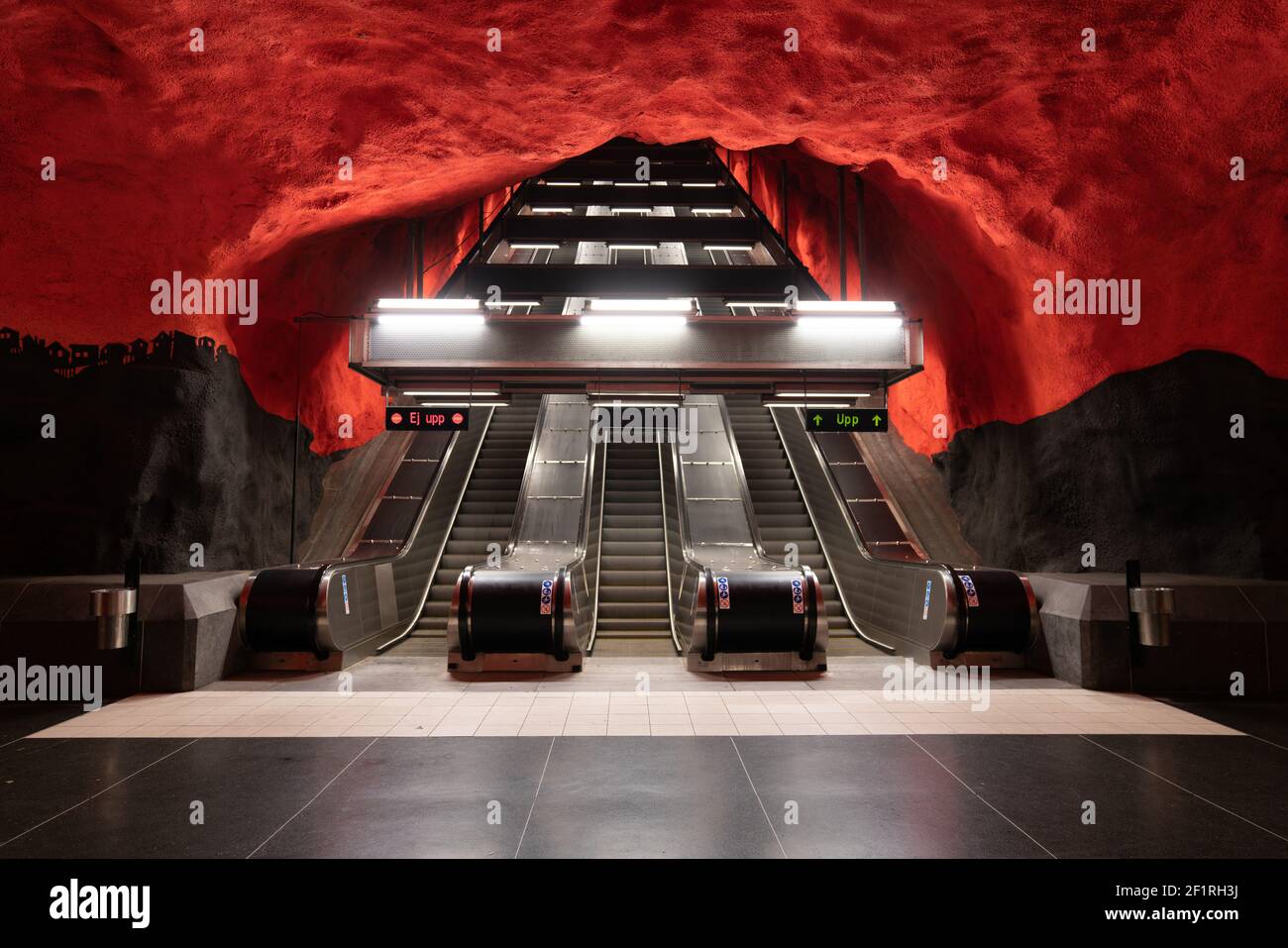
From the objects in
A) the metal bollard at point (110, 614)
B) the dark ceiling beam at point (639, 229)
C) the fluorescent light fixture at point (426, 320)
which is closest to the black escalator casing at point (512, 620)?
the metal bollard at point (110, 614)

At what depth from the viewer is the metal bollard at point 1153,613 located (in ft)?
17.3

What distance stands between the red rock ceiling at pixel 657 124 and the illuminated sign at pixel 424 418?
65.6 inches

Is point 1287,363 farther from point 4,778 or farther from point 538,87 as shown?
point 4,778

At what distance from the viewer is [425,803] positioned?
10.6ft

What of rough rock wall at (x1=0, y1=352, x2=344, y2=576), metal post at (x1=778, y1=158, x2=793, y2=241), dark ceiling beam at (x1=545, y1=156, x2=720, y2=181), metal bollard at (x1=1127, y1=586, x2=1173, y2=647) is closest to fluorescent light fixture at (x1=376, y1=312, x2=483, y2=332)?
rough rock wall at (x1=0, y1=352, x2=344, y2=576)

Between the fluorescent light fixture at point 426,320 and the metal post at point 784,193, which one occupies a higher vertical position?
the metal post at point 784,193

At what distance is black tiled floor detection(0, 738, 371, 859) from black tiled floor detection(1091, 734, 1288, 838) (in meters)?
4.19

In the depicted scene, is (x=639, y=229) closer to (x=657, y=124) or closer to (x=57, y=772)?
(x=657, y=124)

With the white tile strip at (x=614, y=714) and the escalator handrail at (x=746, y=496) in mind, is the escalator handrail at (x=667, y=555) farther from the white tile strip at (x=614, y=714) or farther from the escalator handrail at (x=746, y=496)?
the white tile strip at (x=614, y=714)

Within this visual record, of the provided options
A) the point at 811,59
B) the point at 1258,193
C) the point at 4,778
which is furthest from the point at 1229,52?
the point at 4,778

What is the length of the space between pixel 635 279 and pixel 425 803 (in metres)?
14.1

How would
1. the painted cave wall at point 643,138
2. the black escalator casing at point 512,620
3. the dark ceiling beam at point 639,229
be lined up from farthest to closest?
the dark ceiling beam at point 639,229 < the black escalator casing at point 512,620 < the painted cave wall at point 643,138

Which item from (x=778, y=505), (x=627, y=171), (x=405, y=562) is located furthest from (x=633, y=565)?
(x=627, y=171)
